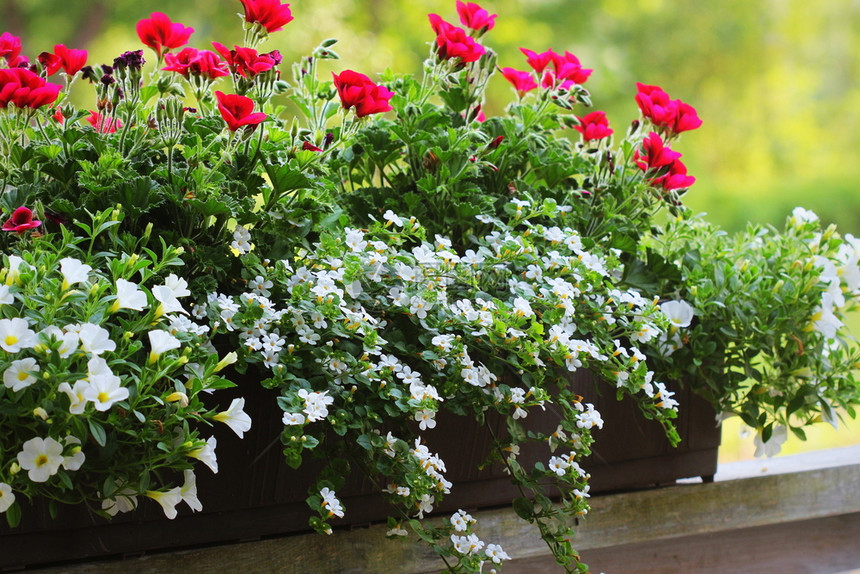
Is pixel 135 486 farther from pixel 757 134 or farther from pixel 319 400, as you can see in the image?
pixel 757 134

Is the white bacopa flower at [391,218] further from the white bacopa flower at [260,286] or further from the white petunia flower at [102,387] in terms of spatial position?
the white petunia flower at [102,387]

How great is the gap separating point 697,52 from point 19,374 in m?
5.02

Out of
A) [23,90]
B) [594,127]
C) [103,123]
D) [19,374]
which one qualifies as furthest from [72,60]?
[594,127]

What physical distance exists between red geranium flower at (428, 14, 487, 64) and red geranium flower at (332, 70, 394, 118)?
0.15 metres

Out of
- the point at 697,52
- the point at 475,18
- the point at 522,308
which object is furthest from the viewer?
the point at 697,52

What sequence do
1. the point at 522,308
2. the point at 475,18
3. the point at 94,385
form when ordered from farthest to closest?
1. the point at 475,18
2. the point at 522,308
3. the point at 94,385

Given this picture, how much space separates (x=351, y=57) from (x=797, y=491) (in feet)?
11.7

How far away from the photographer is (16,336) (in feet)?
1.81

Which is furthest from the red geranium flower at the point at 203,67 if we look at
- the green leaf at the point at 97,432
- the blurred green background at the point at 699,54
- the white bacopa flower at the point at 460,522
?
the blurred green background at the point at 699,54

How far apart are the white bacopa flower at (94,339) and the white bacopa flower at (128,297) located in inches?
1.5

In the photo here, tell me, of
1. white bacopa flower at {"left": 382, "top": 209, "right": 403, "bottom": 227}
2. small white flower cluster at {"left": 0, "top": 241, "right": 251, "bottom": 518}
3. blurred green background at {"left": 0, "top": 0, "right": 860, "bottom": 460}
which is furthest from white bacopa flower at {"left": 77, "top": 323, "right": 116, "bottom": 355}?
blurred green background at {"left": 0, "top": 0, "right": 860, "bottom": 460}

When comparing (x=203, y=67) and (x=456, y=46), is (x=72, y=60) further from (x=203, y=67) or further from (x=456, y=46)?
(x=456, y=46)

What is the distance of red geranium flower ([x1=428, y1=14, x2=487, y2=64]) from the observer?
90 centimetres

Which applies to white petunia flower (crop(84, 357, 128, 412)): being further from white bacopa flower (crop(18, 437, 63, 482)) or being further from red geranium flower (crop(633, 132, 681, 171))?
red geranium flower (crop(633, 132, 681, 171))
